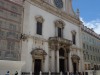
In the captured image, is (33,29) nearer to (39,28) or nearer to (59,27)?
(39,28)

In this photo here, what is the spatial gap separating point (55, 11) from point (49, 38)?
5091 millimetres

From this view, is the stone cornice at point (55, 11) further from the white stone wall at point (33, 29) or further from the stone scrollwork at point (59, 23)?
the stone scrollwork at point (59, 23)

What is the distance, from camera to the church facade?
21719 mm

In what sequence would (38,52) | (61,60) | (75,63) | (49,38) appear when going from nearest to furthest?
(38,52) → (49,38) → (61,60) → (75,63)

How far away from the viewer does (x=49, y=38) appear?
80.3 ft

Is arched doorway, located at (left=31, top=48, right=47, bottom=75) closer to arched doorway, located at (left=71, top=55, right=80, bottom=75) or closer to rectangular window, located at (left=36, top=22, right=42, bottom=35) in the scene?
rectangular window, located at (left=36, top=22, right=42, bottom=35)

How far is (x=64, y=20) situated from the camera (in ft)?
94.3

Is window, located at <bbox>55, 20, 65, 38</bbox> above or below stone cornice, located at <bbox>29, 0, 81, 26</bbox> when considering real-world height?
below

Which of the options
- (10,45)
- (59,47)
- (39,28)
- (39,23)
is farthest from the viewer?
(59,47)

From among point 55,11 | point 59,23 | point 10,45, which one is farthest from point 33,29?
point 55,11

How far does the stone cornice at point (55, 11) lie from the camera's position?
947 inches

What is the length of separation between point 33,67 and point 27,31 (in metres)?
4.68

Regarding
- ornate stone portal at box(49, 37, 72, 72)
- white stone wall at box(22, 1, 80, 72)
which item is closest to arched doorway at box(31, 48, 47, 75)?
white stone wall at box(22, 1, 80, 72)

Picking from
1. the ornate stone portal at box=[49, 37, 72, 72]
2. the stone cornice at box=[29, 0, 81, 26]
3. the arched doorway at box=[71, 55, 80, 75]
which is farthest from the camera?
the arched doorway at box=[71, 55, 80, 75]
